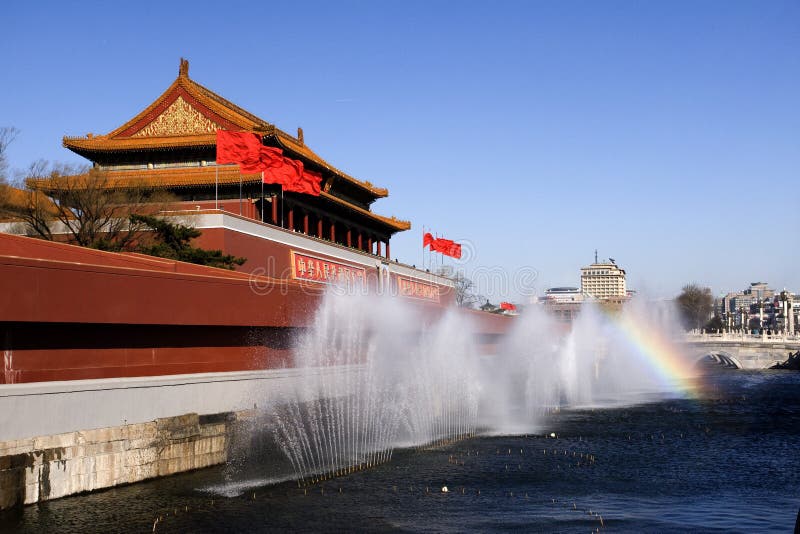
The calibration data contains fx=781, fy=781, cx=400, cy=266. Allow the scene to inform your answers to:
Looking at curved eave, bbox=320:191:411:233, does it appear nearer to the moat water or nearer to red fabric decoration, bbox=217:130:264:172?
red fabric decoration, bbox=217:130:264:172

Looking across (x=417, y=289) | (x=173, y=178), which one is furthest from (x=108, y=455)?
(x=417, y=289)

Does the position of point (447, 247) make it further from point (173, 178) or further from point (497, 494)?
point (497, 494)

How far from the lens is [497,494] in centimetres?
1738

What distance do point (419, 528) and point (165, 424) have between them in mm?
8172

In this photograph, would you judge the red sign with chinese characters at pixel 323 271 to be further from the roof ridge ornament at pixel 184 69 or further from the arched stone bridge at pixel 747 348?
the arched stone bridge at pixel 747 348

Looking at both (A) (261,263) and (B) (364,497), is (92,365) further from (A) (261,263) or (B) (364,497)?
(A) (261,263)

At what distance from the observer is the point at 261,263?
32.2m

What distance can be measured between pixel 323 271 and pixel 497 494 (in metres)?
20.8

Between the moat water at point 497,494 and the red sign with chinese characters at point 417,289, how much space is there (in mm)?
19735

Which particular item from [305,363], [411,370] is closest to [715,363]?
[411,370]

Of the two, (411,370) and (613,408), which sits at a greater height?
(411,370)

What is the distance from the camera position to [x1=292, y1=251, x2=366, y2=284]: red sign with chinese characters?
34812 millimetres

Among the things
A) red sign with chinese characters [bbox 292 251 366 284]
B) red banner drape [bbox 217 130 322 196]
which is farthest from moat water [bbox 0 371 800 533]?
red banner drape [bbox 217 130 322 196]

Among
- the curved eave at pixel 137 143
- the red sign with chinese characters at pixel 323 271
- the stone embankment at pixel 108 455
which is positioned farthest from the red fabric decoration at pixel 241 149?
the stone embankment at pixel 108 455
